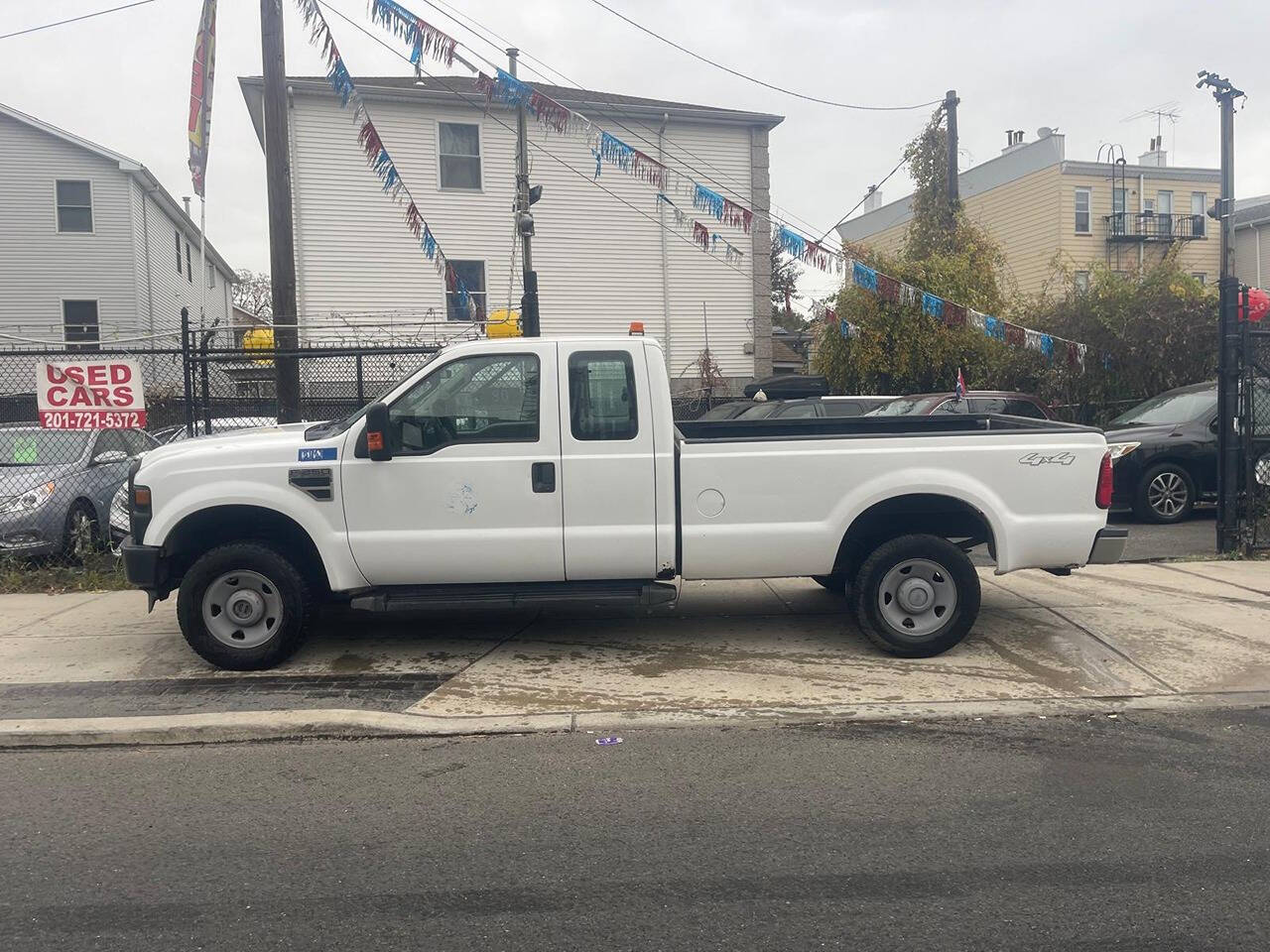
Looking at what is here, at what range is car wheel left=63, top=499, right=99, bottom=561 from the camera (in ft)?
32.0

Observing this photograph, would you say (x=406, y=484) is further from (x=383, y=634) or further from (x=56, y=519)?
(x=56, y=519)

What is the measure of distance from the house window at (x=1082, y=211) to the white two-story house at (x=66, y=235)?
26.7 metres

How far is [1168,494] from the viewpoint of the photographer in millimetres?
12047

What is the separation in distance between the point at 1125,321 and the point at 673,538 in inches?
537

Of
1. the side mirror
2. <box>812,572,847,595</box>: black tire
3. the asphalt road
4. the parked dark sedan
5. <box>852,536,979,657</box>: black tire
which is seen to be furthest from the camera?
the parked dark sedan

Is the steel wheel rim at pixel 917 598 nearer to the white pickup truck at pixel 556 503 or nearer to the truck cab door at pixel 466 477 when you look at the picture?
the white pickup truck at pixel 556 503

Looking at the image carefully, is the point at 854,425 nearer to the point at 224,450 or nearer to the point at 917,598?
the point at 917,598

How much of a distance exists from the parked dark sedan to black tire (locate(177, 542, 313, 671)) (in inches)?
374

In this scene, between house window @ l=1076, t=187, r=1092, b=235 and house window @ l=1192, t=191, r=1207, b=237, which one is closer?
house window @ l=1076, t=187, r=1092, b=235

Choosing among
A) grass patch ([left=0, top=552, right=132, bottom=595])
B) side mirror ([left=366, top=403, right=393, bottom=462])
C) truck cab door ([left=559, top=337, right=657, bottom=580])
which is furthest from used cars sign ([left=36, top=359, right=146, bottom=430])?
truck cab door ([left=559, top=337, right=657, bottom=580])

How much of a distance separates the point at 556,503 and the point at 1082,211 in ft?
104

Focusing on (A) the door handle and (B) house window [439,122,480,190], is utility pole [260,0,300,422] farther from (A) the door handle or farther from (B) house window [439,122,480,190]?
(B) house window [439,122,480,190]

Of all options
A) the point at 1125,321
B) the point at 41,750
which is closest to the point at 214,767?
the point at 41,750

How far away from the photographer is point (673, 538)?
628 cm
